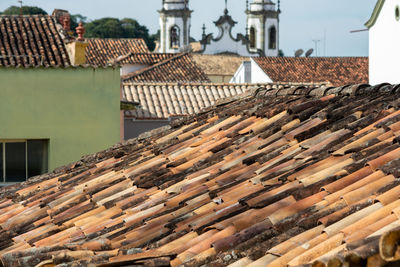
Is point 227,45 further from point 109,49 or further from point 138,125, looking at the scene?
point 138,125

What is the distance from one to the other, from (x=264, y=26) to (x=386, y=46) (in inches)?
2875

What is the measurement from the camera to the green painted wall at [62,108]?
57.6 feet

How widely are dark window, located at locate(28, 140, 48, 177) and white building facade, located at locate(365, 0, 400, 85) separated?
441 inches

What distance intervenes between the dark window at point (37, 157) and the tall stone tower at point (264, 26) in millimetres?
80723

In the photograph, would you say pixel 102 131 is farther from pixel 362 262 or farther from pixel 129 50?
pixel 129 50

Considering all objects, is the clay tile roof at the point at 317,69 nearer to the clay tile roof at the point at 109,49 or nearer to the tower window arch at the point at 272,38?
the clay tile roof at the point at 109,49

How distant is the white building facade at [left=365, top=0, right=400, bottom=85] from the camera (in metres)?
24.8

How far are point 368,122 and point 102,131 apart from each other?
41.1ft

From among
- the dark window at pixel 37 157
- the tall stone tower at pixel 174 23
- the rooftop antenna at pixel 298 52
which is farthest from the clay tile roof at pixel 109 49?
the dark window at pixel 37 157

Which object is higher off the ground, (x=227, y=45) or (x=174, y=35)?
(x=174, y=35)

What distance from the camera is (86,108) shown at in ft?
59.3

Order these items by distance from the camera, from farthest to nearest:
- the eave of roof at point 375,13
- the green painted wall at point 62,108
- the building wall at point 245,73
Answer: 1. the building wall at point 245,73
2. the eave of roof at point 375,13
3. the green painted wall at point 62,108

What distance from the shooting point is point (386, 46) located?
A: 25.9 metres

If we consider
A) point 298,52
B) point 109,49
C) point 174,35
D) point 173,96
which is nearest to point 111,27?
point 174,35
